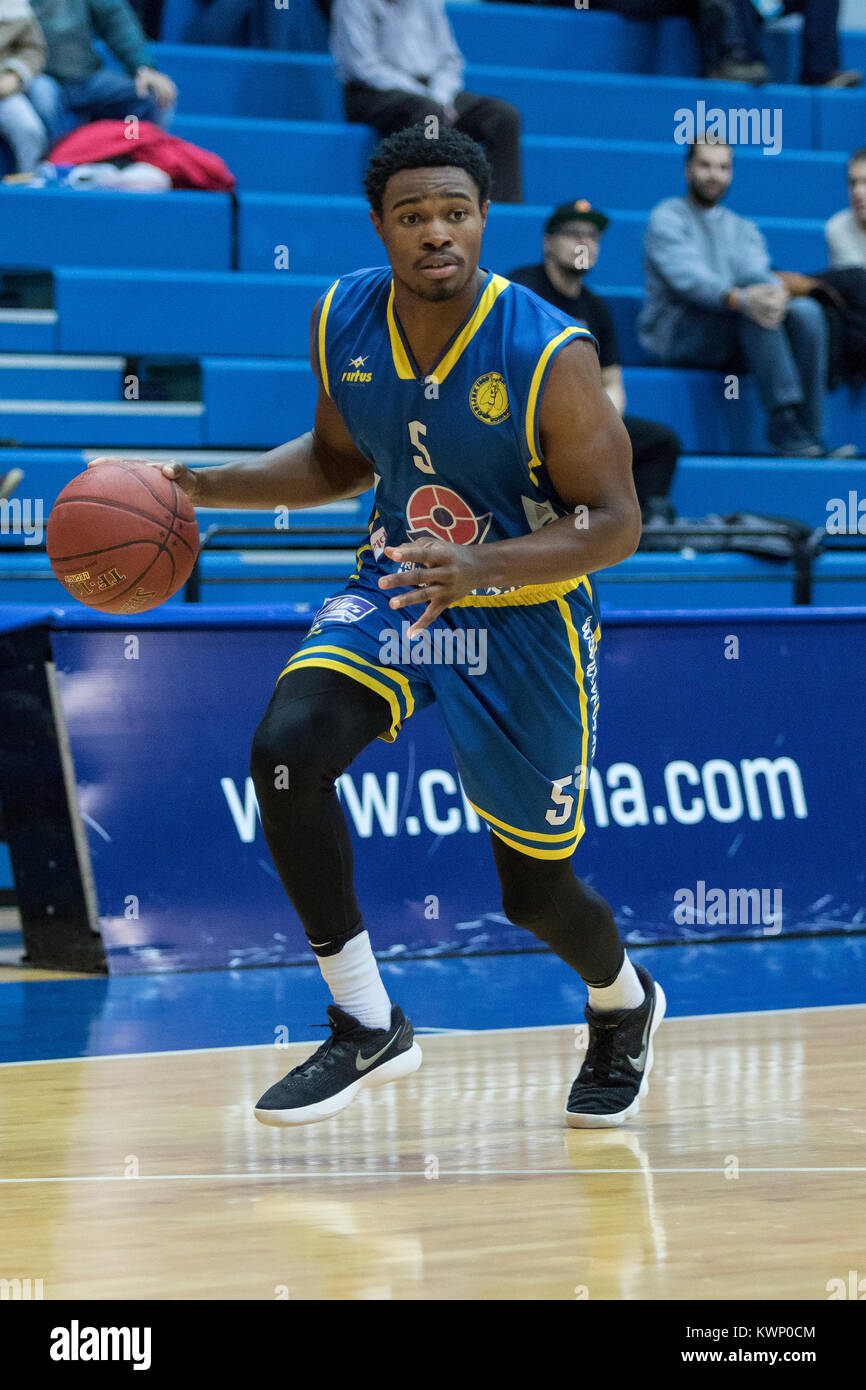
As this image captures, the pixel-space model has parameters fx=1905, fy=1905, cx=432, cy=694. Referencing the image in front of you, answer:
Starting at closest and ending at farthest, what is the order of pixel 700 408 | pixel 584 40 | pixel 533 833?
pixel 533 833, pixel 700 408, pixel 584 40

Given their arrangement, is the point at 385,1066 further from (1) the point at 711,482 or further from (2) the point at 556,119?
(2) the point at 556,119

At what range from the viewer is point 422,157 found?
348 centimetres

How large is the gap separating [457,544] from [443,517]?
294 millimetres

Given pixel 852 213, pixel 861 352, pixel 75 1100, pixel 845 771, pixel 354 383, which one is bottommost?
pixel 75 1100

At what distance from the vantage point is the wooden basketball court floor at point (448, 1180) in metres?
2.69

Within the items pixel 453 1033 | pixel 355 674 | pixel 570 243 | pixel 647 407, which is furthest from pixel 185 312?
pixel 355 674

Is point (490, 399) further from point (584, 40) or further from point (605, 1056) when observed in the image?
point (584, 40)
